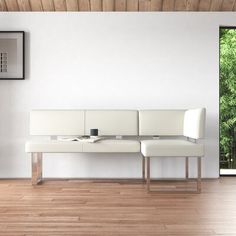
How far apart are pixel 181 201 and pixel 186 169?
1067 millimetres

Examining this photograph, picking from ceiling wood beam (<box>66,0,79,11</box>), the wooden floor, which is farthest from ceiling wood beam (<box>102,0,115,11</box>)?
the wooden floor

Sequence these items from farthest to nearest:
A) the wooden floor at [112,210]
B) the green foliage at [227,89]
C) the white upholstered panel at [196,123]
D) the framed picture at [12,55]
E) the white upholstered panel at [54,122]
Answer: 1. the green foliage at [227,89]
2. the framed picture at [12,55]
3. the white upholstered panel at [54,122]
4. the white upholstered panel at [196,123]
5. the wooden floor at [112,210]

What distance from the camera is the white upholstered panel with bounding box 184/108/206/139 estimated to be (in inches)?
132

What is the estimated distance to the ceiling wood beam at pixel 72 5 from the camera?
13.2ft

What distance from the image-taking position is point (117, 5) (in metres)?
4.07

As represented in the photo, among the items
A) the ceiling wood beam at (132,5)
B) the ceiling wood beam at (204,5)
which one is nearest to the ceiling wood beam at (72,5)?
the ceiling wood beam at (132,5)

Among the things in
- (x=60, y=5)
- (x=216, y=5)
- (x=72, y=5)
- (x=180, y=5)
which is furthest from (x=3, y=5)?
(x=216, y=5)

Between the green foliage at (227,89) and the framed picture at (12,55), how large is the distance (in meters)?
2.24

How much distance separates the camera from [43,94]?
4137mm

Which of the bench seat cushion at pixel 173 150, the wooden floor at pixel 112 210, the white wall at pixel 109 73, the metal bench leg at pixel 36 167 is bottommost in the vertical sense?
the wooden floor at pixel 112 210

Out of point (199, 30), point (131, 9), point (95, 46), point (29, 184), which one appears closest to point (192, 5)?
point (199, 30)

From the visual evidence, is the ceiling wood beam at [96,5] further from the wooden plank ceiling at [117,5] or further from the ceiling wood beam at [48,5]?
the ceiling wood beam at [48,5]

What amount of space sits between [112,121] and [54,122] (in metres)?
0.61

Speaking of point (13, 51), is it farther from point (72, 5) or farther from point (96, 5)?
point (96, 5)
